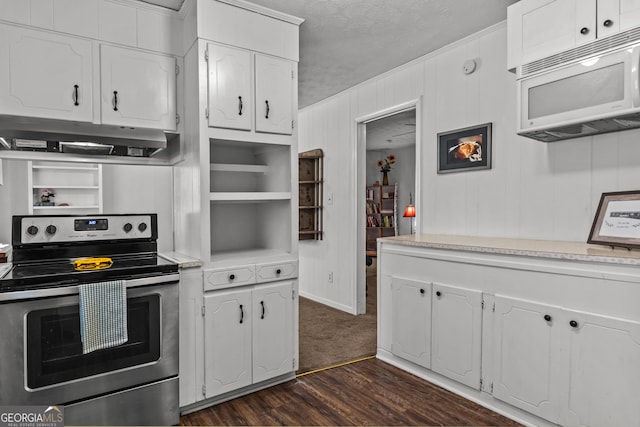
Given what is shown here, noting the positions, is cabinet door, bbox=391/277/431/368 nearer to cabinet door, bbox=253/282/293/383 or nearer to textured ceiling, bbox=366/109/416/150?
cabinet door, bbox=253/282/293/383

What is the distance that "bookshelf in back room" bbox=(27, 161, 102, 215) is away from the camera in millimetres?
2359

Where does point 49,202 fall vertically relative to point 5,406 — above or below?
above

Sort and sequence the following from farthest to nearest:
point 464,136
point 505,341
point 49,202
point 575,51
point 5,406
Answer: point 464,136 → point 49,202 → point 505,341 → point 575,51 → point 5,406

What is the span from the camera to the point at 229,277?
96.0 inches

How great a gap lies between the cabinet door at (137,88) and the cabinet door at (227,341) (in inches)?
48.1

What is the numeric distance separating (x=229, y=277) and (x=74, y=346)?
874mm

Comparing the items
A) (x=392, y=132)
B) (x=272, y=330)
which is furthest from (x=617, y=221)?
(x=392, y=132)

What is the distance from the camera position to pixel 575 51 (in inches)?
82.4

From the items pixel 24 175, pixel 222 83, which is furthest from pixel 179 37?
pixel 24 175

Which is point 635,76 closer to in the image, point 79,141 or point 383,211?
point 79,141

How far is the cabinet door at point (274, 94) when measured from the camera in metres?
2.59

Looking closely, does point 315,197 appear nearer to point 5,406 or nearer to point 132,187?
point 132,187

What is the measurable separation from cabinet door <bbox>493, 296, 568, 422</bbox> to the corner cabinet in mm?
1327

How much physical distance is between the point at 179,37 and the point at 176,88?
1.15 feet
